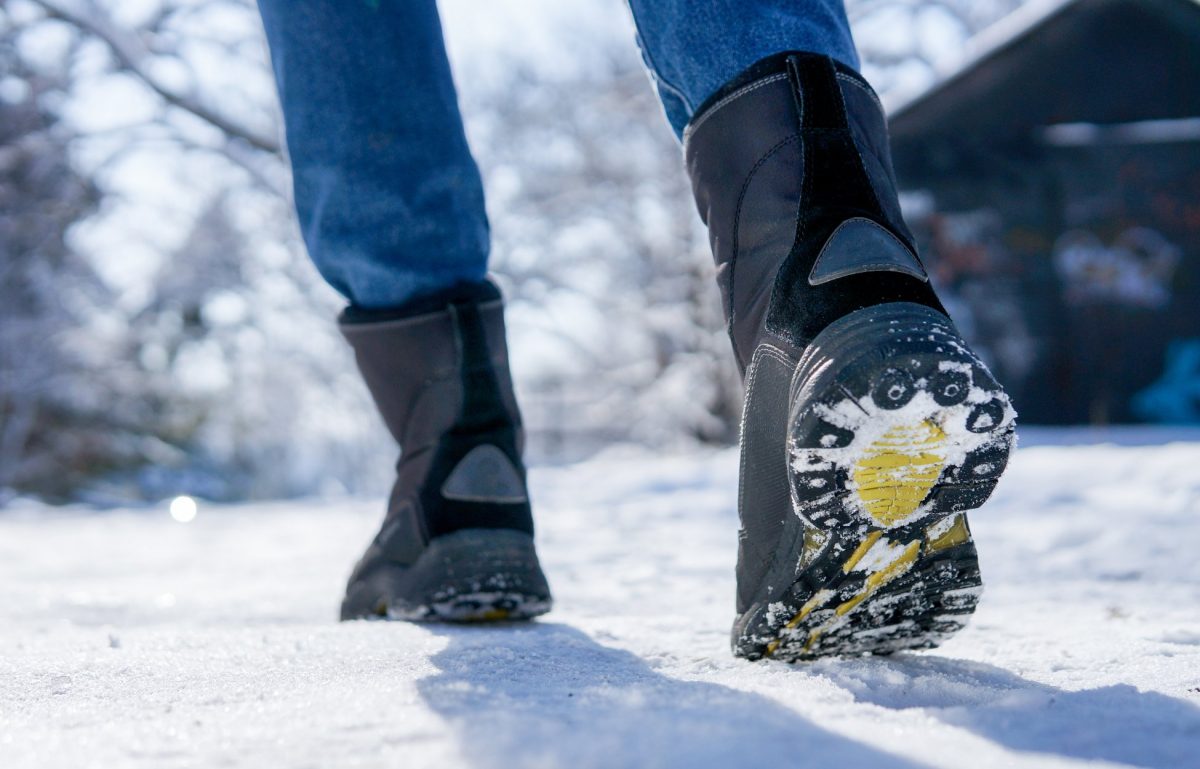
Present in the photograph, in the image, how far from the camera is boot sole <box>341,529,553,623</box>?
37.6 inches

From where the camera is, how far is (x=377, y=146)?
0.98 meters

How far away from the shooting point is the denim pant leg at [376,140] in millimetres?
968

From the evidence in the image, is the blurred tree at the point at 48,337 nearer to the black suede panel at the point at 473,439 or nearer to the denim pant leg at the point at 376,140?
the denim pant leg at the point at 376,140

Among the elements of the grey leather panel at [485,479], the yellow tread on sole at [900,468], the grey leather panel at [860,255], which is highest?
the grey leather panel at [860,255]

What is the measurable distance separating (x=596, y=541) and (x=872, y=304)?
1.41m

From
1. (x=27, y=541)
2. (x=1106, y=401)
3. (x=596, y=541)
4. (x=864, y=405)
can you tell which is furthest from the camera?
(x=1106, y=401)

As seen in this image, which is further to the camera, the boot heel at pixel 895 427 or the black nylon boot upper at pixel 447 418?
the black nylon boot upper at pixel 447 418

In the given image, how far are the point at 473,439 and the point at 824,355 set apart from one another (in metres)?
0.50

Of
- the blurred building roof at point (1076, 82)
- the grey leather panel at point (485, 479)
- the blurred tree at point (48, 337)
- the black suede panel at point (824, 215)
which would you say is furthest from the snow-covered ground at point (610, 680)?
the blurred tree at point (48, 337)

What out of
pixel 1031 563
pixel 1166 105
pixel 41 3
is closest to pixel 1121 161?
pixel 1166 105

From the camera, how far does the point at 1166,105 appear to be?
564cm

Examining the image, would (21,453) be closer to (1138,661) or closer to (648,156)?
(648,156)

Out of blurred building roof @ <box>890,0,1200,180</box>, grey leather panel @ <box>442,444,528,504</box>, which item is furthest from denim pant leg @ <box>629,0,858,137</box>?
blurred building roof @ <box>890,0,1200,180</box>

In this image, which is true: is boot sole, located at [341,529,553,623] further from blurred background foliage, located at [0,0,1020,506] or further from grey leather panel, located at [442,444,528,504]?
blurred background foliage, located at [0,0,1020,506]
